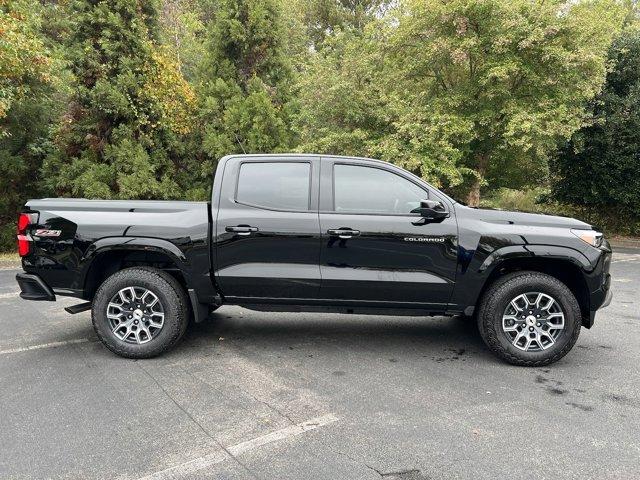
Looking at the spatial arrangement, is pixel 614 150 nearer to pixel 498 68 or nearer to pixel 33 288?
pixel 498 68

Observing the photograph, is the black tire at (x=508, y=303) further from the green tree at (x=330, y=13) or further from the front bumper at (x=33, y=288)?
the green tree at (x=330, y=13)

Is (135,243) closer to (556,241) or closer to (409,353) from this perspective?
(409,353)

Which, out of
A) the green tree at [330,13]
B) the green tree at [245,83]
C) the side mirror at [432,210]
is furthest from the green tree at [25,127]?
the green tree at [330,13]

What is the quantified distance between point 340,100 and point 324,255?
9.76 metres

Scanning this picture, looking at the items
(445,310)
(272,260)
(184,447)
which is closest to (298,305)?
(272,260)

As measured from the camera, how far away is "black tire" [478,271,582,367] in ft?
13.7

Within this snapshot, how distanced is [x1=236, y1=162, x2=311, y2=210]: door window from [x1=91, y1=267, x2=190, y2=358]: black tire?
3.53 ft

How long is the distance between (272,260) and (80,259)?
1733 millimetres

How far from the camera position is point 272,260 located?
171 inches

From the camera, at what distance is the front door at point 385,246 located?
13.9ft

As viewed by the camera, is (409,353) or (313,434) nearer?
(313,434)

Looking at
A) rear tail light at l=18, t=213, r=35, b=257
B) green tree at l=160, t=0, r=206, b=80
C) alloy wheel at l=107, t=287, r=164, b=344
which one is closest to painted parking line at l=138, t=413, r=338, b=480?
alloy wheel at l=107, t=287, r=164, b=344

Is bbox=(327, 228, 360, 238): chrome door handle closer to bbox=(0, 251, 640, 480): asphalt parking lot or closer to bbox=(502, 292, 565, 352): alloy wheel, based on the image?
bbox=(0, 251, 640, 480): asphalt parking lot

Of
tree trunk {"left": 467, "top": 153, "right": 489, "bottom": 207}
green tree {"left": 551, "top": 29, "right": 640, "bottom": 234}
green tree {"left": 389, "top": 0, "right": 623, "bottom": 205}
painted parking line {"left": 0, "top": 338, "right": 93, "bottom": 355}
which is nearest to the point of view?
Result: painted parking line {"left": 0, "top": 338, "right": 93, "bottom": 355}
